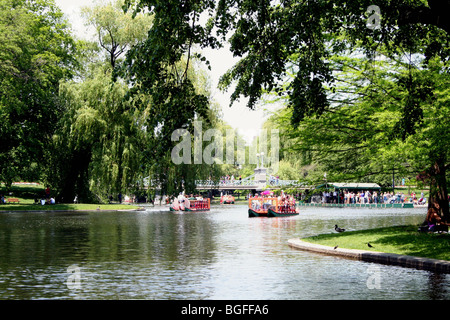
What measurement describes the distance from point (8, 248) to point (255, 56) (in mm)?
11368

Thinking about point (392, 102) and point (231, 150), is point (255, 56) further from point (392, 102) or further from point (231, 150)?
point (231, 150)

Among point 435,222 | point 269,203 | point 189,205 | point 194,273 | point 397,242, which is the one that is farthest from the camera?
point 189,205

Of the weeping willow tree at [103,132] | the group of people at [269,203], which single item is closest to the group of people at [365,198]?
the group of people at [269,203]

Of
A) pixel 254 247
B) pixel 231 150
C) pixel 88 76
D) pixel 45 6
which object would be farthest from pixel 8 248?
pixel 231 150

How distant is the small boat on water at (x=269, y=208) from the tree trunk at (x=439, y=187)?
883 inches

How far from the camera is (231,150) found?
3420 inches

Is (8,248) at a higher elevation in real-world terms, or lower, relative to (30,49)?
lower

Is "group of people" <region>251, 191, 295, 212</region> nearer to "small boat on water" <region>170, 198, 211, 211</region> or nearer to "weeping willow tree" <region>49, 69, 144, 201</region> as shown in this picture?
"small boat on water" <region>170, 198, 211, 211</region>

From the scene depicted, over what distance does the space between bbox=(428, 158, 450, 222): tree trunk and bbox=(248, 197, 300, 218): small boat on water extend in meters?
22.4

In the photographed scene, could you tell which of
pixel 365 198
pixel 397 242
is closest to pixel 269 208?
pixel 397 242

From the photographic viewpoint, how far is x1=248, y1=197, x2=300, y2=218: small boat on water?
44.9 meters

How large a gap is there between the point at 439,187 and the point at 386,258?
808 centimetres

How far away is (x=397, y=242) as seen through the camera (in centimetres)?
1867

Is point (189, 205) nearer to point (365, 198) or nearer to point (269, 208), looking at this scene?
point (269, 208)
